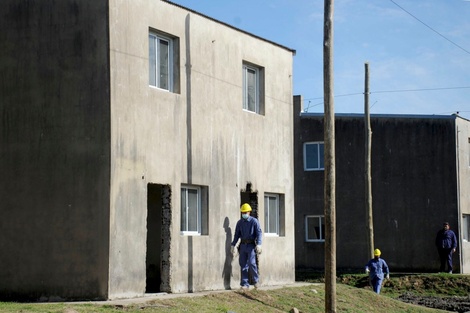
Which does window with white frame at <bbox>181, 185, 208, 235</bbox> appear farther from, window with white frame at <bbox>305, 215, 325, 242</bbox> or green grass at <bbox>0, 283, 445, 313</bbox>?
window with white frame at <bbox>305, 215, 325, 242</bbox>

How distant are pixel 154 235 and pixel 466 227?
21175mm

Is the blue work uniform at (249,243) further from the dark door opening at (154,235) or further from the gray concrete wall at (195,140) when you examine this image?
the dark door opening at (154,235)

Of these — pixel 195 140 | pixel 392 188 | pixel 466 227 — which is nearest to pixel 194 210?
pixel 195 140

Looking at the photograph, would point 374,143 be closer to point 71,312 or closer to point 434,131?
point 434,131

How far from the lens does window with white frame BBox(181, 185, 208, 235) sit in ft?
74.8

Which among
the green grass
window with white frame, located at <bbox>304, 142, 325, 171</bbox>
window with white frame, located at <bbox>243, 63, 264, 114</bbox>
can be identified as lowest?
the green grass

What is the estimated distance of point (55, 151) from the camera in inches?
797

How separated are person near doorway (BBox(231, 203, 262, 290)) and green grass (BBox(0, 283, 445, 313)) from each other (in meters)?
0.67

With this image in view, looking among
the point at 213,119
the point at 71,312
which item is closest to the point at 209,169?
the point at 213,119

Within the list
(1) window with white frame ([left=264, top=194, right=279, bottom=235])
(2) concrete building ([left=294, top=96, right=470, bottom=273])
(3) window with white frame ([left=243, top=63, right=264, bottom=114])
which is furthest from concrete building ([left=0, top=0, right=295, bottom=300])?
(2) concrete building ([left=294, top=96, right=470, bottom=273])

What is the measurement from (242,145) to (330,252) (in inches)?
193

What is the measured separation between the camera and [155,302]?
62.9 feet

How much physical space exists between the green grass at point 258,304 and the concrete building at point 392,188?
561 inches

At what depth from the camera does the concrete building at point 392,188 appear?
40.0m
